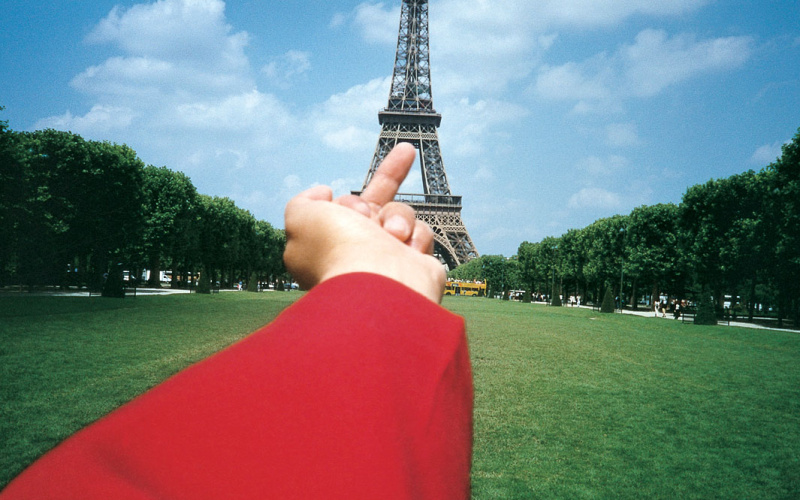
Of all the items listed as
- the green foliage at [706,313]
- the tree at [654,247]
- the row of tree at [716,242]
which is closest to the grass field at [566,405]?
the green foliage at [706,313]

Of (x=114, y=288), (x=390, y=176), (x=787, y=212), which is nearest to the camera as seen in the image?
(x=390, y=176)

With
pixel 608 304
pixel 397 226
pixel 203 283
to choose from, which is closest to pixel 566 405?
pixel 397 226

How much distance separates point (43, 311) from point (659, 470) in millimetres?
19366

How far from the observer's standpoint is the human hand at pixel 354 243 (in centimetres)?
79

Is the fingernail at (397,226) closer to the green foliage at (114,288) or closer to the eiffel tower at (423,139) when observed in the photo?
the green foliage at (114,288)

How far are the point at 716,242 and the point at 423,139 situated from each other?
36859mm

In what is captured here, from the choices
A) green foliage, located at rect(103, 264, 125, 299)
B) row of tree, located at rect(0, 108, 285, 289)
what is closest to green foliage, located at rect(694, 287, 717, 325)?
green foliage, located at rect(103, 264, 125, 299)

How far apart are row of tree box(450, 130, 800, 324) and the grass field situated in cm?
1441

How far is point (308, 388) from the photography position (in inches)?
21.3

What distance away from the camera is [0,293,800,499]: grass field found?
4871 mm

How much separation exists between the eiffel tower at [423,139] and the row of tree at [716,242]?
535 inches

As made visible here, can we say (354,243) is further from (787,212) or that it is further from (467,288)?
(467,288)

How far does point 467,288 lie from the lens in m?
77.9

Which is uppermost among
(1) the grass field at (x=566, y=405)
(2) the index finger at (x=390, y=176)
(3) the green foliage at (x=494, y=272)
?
(3) the green foliage at (x=494, y=272)
